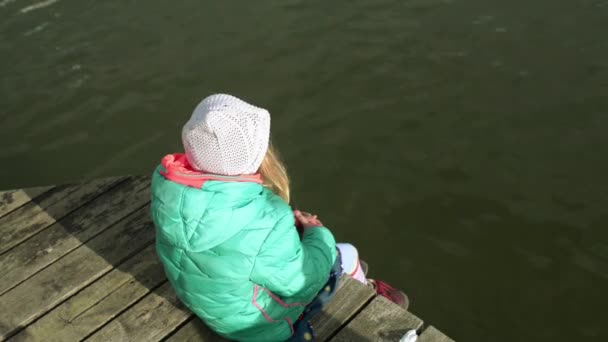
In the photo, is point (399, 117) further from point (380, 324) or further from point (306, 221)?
point (380, 324)

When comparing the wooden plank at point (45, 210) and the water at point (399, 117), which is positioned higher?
the wooden plank at point (45, 210)

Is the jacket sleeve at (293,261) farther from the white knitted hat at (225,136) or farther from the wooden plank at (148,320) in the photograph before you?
the wooden plank at (148,320)

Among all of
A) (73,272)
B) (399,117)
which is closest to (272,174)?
(73,272)

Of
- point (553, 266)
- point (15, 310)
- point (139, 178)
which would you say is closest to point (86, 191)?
point (139, 178)

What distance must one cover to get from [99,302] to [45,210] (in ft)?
3.25

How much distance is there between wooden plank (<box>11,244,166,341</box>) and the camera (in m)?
3.38

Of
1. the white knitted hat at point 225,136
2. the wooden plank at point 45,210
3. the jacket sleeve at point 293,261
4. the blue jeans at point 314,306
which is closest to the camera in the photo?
the white knitted hat at point 225,136

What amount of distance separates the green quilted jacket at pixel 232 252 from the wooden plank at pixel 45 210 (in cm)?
148

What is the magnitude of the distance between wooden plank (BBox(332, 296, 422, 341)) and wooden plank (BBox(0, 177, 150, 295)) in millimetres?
1587

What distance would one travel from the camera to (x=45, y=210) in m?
4.24

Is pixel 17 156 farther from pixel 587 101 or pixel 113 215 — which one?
pixel 587 101

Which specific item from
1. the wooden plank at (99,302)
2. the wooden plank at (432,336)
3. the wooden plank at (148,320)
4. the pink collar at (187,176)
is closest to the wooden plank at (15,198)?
the wooden plank at (99,302)

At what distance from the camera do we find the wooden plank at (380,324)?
311 centimetres

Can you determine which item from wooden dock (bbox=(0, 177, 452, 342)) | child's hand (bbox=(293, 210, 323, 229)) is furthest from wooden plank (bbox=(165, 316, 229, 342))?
child's hand (bbox=(293, 210, 323, 229))
